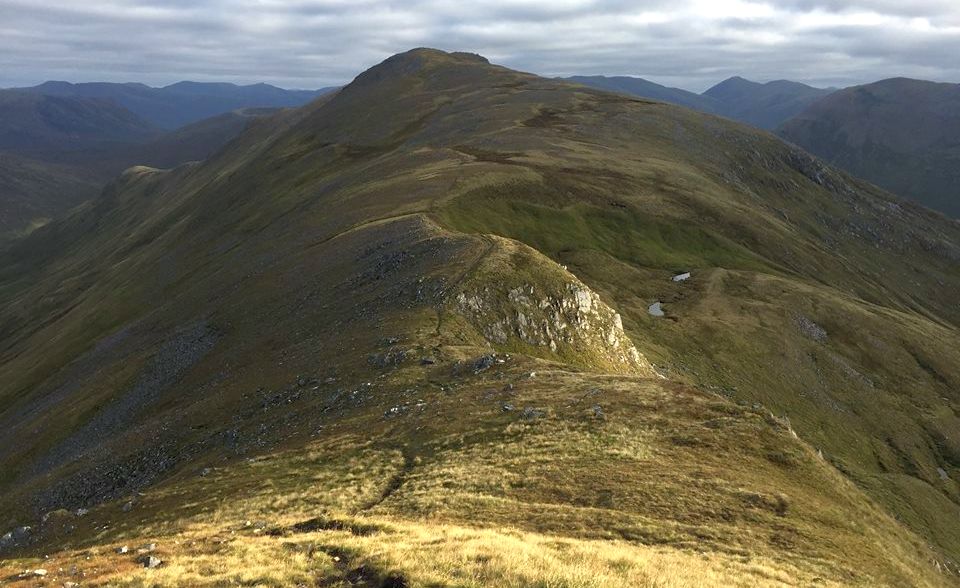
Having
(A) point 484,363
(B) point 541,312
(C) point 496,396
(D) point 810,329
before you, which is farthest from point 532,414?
(D) point 810,329

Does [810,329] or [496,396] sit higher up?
[496,396]

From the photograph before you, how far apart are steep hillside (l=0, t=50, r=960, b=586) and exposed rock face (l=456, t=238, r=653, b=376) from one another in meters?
0.37

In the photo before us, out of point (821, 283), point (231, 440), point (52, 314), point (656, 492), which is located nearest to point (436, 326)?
point (231, 440)

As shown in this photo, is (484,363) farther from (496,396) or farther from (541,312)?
(541,312)

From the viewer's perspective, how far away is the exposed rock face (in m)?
56.7

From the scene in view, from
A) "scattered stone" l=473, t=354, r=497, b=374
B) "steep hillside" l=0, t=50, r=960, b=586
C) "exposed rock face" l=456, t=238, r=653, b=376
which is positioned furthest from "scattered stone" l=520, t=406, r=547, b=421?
"exposed rock face" l=456, t=238, r=653, b=376

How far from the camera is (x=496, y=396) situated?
135ft

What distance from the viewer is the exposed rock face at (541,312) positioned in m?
56.7

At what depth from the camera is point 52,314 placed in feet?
537

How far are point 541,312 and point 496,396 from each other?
1954 cm

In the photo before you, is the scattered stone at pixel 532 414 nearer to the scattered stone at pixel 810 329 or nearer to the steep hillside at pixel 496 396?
the steep hillside at pixel 496 396

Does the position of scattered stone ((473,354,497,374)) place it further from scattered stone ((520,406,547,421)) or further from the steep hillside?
scattered stone ((520,406,547,421))

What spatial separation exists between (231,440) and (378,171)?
90.4 meters

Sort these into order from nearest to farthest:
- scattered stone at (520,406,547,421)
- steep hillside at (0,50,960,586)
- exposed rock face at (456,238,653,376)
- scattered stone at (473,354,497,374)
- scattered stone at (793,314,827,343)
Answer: steep hillside at (0,50,960,586), scattered stone at (520,406,547,421), scattered stone at (473,354,497,374), exposed rock face at (456,238,653,376), scattered stone at (793,314,827,343)
